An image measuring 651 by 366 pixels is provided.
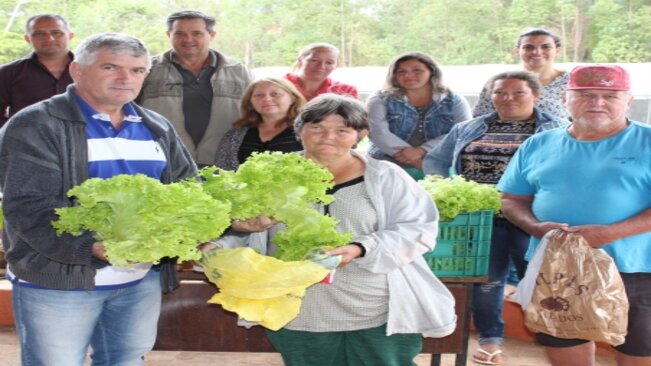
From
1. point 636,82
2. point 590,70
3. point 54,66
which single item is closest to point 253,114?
point 54,66

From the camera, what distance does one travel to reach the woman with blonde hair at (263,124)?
13.6ft

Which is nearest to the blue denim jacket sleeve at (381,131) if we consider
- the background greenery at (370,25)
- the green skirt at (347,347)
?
the green skirt at (347,347)


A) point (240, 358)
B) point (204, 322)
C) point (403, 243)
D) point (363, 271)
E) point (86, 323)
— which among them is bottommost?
point (240, 358)

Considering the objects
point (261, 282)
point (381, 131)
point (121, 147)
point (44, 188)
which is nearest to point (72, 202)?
point (44, 188)

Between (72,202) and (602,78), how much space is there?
77.4 inches

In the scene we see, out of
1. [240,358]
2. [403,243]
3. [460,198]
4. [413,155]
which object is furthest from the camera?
[413,155]

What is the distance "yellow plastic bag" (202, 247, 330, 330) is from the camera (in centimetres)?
230

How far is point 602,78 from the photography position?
2826 mm

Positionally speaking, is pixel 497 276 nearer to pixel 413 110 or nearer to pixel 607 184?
pixel 413 110

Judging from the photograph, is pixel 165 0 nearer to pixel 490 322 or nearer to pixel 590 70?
pixel 490 322

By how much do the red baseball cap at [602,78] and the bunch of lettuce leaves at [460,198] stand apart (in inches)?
24.9

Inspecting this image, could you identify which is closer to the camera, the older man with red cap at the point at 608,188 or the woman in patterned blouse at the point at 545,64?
the older man with red cap at the point at 608,188

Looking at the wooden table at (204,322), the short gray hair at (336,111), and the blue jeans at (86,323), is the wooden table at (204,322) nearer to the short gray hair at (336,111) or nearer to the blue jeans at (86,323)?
the blue jeans at (86,323)

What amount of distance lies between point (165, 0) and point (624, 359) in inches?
357
